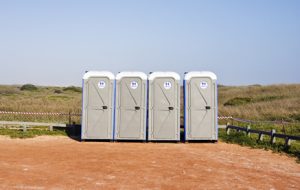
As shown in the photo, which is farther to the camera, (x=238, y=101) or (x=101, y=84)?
(x=238, y=101)

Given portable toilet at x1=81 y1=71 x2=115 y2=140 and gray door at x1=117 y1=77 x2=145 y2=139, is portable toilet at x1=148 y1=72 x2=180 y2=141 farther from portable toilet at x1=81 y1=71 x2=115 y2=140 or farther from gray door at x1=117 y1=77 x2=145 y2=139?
portable toilet at x1=81 y1=71 x2=115 y2=140

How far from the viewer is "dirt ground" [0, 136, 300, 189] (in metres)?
7.96

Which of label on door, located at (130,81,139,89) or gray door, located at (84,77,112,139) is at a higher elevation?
label on door, located at (130,81,139,89)

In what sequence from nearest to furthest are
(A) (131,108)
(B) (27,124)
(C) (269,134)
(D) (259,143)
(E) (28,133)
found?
(C) (269,134) < (D) (259,143) < (A) (131,108) < (E) (28,133) < (B) (27,124)

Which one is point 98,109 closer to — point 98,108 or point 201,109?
point 98,108

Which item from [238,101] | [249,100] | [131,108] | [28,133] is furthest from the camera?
[249,100]

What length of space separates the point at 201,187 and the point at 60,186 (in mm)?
2798

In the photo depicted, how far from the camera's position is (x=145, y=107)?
15188mm

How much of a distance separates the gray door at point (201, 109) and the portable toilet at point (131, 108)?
73.3 inches

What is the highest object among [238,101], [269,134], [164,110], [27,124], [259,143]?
[238,101]

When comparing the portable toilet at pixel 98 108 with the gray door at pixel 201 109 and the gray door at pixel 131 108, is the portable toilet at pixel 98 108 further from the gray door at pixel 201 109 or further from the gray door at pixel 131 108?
the gray door at pixel 201 109

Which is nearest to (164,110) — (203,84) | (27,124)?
(203,84)

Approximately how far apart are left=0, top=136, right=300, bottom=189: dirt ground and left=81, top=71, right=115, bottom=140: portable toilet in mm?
855

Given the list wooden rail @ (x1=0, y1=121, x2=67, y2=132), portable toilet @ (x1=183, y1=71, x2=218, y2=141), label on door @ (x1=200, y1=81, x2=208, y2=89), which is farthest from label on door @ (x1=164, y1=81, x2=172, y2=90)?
wooden rail @ (x1=0, y1=121, x2=67, y2=132)
